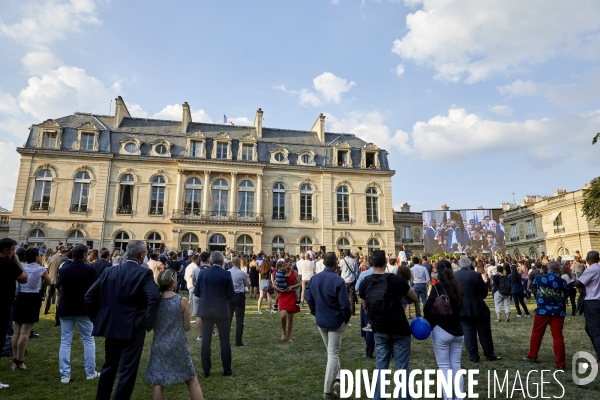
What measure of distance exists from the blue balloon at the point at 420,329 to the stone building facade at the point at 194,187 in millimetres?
25444

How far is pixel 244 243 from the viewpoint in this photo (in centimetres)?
2962

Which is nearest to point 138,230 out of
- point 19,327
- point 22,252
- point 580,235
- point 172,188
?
point 172,188

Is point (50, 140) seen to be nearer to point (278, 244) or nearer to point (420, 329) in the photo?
point (278, 244)

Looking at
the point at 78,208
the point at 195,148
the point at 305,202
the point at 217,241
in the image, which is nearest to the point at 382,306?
the point at 217,241

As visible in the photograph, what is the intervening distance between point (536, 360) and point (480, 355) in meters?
0.97

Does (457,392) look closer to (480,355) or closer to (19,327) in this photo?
(480,355)

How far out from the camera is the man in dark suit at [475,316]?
266 inches

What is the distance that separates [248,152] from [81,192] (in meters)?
13.1

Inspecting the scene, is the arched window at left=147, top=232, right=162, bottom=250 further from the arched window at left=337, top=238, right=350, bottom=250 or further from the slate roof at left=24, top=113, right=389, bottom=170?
the arched window at left=337, top=238, right=350, bottom=250

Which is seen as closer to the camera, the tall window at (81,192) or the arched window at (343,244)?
the tall window at (81,192)

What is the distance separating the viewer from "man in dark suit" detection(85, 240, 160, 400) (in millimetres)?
3956

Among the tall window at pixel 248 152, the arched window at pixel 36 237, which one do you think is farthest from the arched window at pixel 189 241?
the arched window at pixel 36 237

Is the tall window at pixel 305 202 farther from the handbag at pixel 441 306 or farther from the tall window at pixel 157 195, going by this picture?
the handbag at pixel 441 306

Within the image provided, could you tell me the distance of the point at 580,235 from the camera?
3203 centimetres
